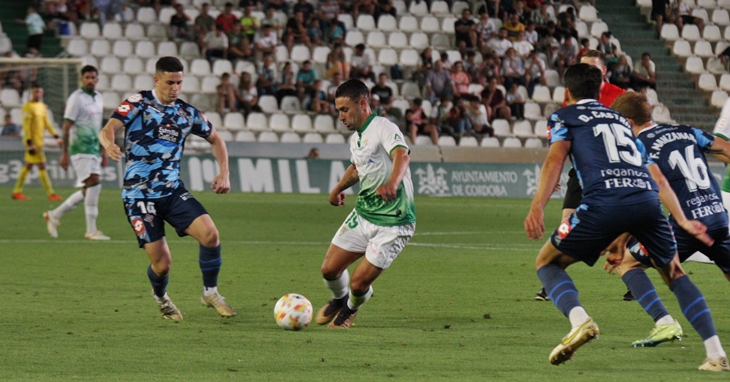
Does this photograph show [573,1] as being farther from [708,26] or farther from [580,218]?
[580,218]

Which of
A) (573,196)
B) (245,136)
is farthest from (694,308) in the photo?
(245,136)

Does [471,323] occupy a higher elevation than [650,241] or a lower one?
lower

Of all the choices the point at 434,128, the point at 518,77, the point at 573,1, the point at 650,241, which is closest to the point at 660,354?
the point at 650,241

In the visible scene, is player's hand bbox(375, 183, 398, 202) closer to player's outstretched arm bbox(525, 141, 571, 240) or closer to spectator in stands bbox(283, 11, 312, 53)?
player's outstretched arm bbox(525, 141, 571, 240)

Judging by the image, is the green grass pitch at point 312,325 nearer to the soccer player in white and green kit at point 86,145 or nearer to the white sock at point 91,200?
the white sock at point 91,200

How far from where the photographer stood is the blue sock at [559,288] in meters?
5.78

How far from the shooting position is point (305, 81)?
1041 inches

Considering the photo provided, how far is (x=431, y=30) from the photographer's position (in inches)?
1172

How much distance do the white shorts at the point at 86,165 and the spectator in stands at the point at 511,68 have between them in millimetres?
16330

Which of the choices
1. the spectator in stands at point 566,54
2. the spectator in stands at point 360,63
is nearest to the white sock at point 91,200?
the spectator in stands at point 360,63

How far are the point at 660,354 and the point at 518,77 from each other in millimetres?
22561

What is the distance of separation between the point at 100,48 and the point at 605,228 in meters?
23.2

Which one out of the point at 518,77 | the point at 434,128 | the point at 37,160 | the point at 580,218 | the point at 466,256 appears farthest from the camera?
the point at 518,77

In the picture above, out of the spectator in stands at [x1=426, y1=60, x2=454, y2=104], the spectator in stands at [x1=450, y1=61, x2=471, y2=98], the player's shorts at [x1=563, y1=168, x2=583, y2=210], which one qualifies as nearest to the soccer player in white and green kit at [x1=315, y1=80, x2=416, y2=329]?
the player's shorts at [x1=563, y1=168, x2=583, y2=210]
